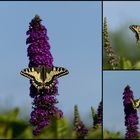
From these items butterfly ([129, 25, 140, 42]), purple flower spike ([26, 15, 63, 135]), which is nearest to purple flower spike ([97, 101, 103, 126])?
butterfly ([129, 25, 140, 42])

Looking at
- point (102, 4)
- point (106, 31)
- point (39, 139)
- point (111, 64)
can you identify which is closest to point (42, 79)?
point (102, 4)

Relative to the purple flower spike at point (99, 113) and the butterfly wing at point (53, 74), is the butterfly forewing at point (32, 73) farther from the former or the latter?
the purple flower spike at point (99, 113)

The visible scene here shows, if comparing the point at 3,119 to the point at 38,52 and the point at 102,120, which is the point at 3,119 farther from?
the point at 38,52

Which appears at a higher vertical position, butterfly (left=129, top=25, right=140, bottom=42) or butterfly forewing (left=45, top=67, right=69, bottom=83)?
butterfly (left=129, top=25, right=140, bottom=42)

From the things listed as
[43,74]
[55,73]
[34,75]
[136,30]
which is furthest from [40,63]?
[136,30]

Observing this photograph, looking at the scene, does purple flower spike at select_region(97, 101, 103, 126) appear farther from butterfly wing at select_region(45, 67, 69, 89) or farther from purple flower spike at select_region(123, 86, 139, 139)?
butterfly wing at select_region(45, 67, 69, 89)

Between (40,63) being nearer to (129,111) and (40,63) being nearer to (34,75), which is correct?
(34,75)
